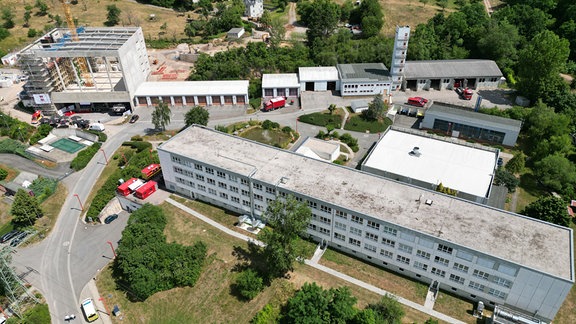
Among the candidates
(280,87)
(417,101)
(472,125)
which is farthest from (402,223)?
(280,87)

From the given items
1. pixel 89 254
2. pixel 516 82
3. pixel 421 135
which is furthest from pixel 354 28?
pixel 89 254

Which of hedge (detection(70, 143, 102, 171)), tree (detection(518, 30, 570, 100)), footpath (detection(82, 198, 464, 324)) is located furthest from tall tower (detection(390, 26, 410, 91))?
hedge (detection(70, 143, 102, 171))

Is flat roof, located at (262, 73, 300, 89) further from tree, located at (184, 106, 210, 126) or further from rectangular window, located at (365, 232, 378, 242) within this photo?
rectangular window, located at (365, 232, 378, 242)

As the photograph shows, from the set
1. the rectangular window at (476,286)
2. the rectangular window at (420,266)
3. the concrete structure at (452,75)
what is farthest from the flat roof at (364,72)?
the rectangular window at (476,286)

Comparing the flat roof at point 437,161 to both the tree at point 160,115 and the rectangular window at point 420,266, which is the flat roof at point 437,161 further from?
the tree at point 160,115

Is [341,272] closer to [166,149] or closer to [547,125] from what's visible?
[166,149]

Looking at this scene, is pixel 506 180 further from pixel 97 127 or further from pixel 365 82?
pixel 97 127
